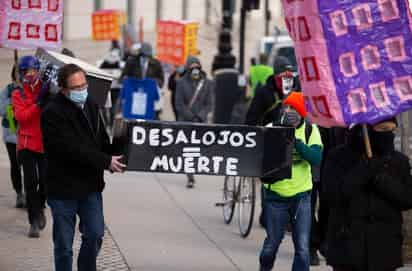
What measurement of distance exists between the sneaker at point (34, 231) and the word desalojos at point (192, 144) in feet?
9.41

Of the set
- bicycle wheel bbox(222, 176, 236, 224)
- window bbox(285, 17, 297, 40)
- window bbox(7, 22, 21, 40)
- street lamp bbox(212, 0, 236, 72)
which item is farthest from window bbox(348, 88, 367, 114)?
street lamp bbox(212, 0, 236, 72)

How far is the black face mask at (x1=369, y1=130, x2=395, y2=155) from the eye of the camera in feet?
23.8

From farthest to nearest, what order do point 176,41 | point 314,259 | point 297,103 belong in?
point 176,41 < point 314,259 < point 297,103

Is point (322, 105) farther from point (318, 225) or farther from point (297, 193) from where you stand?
point (318, 225)

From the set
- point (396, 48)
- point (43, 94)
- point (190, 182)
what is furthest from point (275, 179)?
point (190, 182)

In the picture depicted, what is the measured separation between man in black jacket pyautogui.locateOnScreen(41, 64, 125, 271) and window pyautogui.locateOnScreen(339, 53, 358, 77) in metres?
2.09

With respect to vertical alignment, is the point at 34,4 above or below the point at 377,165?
above

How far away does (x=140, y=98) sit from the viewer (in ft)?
60.8

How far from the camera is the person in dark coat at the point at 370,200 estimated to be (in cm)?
722

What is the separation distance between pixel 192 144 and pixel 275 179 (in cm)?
66

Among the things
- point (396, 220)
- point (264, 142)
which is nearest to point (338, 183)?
point (396, 220)

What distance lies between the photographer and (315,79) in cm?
736

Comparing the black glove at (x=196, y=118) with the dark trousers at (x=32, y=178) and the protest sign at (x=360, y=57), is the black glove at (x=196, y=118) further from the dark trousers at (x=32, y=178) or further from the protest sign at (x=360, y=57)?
the protest sign at (x=360, y=57)

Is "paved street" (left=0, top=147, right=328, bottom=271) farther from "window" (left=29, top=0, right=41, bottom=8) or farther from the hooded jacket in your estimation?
"window" (left=29, top=0, right=41, bottom=8)
